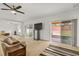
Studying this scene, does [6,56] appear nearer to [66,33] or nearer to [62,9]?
[66,33]

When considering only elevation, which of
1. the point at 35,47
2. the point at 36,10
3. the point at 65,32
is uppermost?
the point at 36,10

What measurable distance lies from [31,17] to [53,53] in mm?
872

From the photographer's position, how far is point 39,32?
199 cm

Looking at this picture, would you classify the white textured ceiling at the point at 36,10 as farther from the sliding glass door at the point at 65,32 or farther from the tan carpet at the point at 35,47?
the tan carpet at the point at 35,47

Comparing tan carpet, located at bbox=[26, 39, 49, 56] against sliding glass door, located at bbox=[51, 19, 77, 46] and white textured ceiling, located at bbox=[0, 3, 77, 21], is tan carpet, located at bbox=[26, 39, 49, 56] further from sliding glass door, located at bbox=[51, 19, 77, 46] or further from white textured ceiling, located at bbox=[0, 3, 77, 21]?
white textured ceiling, located at bbox=[0, 3, 77, 21]

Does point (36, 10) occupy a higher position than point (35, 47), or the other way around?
point (36, 10)

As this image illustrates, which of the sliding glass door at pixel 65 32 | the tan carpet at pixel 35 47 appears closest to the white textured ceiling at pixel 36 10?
the sliding glass door at pixel 65 32

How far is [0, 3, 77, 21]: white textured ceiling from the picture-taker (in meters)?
1.86

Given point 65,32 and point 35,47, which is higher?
point 65,32

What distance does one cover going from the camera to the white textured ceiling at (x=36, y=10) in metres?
1.86

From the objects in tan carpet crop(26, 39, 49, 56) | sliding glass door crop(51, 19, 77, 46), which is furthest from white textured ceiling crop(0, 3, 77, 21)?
tan carpet crop(26, 39, 49, 56)

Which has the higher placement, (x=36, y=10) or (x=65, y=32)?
(x=36, y=10)

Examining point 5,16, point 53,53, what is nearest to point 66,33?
point 53,53

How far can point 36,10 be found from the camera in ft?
6.30
